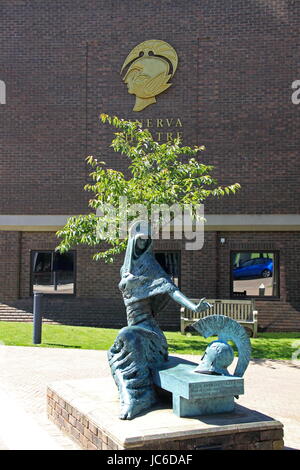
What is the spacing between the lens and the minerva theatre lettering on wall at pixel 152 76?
50.6 feet

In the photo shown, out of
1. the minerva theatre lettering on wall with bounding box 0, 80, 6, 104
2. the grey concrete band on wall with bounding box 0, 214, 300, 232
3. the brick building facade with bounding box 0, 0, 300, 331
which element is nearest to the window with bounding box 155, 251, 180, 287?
the brick building facade with bounding box 0, 0, 300, 331

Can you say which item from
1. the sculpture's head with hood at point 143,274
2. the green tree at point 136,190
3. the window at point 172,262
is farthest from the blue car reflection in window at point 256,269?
the sculpture's head with hood at point 143,274

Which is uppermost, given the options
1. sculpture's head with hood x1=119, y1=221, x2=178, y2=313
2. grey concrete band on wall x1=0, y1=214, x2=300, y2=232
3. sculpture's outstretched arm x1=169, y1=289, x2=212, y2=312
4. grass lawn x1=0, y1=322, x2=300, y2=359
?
grey concrete band on wall x1=0, y1=214, x2=300, y2=232

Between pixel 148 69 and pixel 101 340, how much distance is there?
847cm

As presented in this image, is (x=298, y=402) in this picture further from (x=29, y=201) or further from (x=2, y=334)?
(x=29, y=201)

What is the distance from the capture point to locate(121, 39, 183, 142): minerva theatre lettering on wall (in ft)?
50.6

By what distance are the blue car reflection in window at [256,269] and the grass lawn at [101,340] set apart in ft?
6.29

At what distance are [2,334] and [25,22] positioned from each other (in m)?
9.99

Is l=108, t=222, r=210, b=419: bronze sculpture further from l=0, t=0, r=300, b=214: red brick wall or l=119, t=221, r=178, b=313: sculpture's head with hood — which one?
l=0, t=0, r=300, b=214: red brick wall

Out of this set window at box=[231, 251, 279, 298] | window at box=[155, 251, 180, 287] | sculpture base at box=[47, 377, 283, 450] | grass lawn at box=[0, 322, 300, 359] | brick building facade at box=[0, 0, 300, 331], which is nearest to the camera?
sculpture base at box=[47, 377, 283, 450]

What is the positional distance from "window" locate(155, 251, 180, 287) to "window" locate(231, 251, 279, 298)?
5.59ft

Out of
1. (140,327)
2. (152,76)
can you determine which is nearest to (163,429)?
(140,327)
